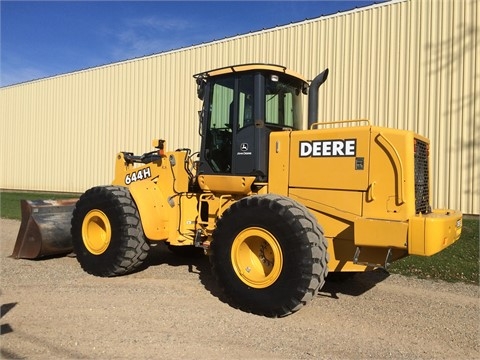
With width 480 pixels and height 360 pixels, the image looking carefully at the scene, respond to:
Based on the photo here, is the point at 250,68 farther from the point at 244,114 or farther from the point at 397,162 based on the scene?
the point at 397,162

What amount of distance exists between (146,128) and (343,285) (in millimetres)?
12882

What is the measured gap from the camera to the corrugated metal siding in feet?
36.4

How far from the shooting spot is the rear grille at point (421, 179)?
530cm

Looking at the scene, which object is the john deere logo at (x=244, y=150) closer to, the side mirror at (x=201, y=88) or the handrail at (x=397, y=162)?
the side mirror at (x=201, y=88)

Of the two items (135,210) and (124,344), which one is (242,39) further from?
(124,344)

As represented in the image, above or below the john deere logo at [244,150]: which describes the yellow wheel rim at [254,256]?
below

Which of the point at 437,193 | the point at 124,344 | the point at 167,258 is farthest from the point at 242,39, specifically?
the point at 124,344

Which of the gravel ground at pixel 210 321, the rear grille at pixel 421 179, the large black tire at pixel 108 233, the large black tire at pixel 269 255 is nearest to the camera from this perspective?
the gravel ground at pixel 210 321

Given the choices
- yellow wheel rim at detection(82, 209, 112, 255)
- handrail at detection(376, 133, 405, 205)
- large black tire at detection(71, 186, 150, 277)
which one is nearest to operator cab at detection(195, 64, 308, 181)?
large black tire at detection(71, 186, 150, 277)

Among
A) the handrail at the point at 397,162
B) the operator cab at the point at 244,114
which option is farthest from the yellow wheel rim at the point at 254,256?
the handrail at the point at 397,162

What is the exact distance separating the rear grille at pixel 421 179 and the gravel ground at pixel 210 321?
122cm

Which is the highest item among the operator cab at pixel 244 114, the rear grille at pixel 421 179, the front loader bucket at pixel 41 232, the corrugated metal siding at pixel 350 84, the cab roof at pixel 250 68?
the corrugated metal siding at pixel 350 84

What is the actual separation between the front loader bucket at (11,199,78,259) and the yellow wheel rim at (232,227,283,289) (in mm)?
3841

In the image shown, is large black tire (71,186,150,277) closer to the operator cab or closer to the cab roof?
the operator cab
